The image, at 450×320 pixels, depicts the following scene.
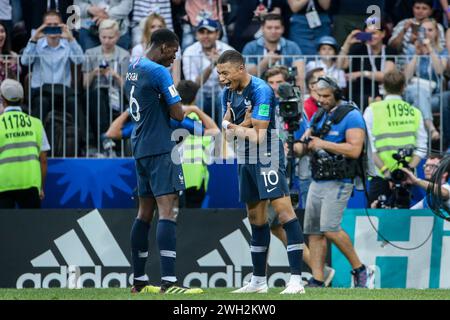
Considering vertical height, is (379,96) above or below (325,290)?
above

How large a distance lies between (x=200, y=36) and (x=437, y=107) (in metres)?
3.33

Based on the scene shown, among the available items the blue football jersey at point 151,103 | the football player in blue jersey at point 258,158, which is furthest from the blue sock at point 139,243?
the football player in blue jersey at point 258,158

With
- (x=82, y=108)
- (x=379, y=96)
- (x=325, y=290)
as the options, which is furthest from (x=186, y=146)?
(x=325, y=290)

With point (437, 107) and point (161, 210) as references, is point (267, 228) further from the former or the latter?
point (437, 107)

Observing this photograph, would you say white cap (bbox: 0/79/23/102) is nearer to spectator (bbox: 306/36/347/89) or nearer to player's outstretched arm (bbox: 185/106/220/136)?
player's outstretched arm (bbox: 185/106/220/136)

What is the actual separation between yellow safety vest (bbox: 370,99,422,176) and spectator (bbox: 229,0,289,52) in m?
2.90

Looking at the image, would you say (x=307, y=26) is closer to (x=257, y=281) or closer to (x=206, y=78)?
(x=206, y=78)

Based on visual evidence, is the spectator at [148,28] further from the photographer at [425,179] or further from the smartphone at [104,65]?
the photographer at [425,179]

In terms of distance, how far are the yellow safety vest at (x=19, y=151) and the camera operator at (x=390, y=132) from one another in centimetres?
419

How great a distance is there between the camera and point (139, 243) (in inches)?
487

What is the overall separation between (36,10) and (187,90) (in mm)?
3486

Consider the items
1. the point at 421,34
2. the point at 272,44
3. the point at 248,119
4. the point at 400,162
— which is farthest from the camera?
the point at 421,34

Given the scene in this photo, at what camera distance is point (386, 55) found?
17.0 m

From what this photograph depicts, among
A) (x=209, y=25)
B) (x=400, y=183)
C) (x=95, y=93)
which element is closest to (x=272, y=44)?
(x=209, y=25)
